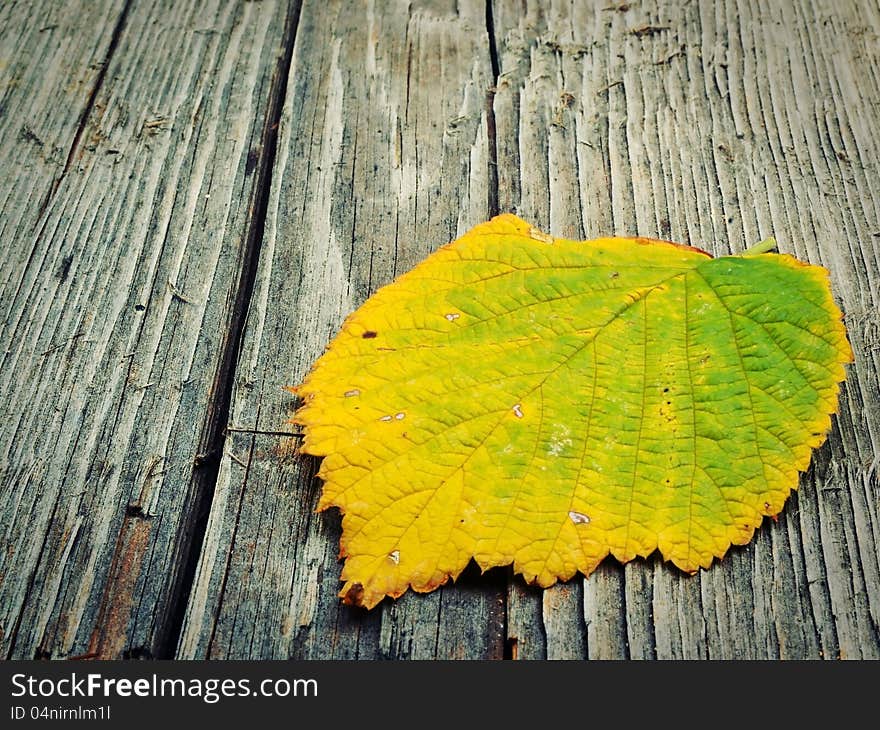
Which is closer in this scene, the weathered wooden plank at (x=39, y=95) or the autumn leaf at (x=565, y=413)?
the autumn leaf at (x=565, y=413)

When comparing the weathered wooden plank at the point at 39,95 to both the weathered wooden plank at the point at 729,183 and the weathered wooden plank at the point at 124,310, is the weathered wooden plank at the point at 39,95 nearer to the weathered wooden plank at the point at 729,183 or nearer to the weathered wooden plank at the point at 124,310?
the weathered wooden plank at the point at 124,310

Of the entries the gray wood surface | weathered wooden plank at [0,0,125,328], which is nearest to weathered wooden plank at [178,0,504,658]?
the gray wood surface

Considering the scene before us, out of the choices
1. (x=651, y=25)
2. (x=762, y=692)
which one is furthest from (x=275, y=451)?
(x=651, y=25)

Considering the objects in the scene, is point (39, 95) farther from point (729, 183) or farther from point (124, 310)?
point (729, 183)

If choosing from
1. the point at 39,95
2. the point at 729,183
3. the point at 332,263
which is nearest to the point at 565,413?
the point at 332,263

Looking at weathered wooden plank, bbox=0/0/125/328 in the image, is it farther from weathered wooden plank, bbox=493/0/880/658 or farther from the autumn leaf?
weathered wooden plank, bbox=493/0/880/658

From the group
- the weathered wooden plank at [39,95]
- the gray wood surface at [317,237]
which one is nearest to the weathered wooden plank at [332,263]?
the gray wood surface at [317,237]

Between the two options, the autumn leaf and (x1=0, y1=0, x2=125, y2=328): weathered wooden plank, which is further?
(x1=0, y1=0, x2=125, y2=328): weathered wooden plank

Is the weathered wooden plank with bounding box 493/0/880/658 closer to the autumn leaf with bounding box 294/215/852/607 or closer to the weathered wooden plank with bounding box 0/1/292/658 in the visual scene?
the autumn leaf with bounding box 294/215/852/607
